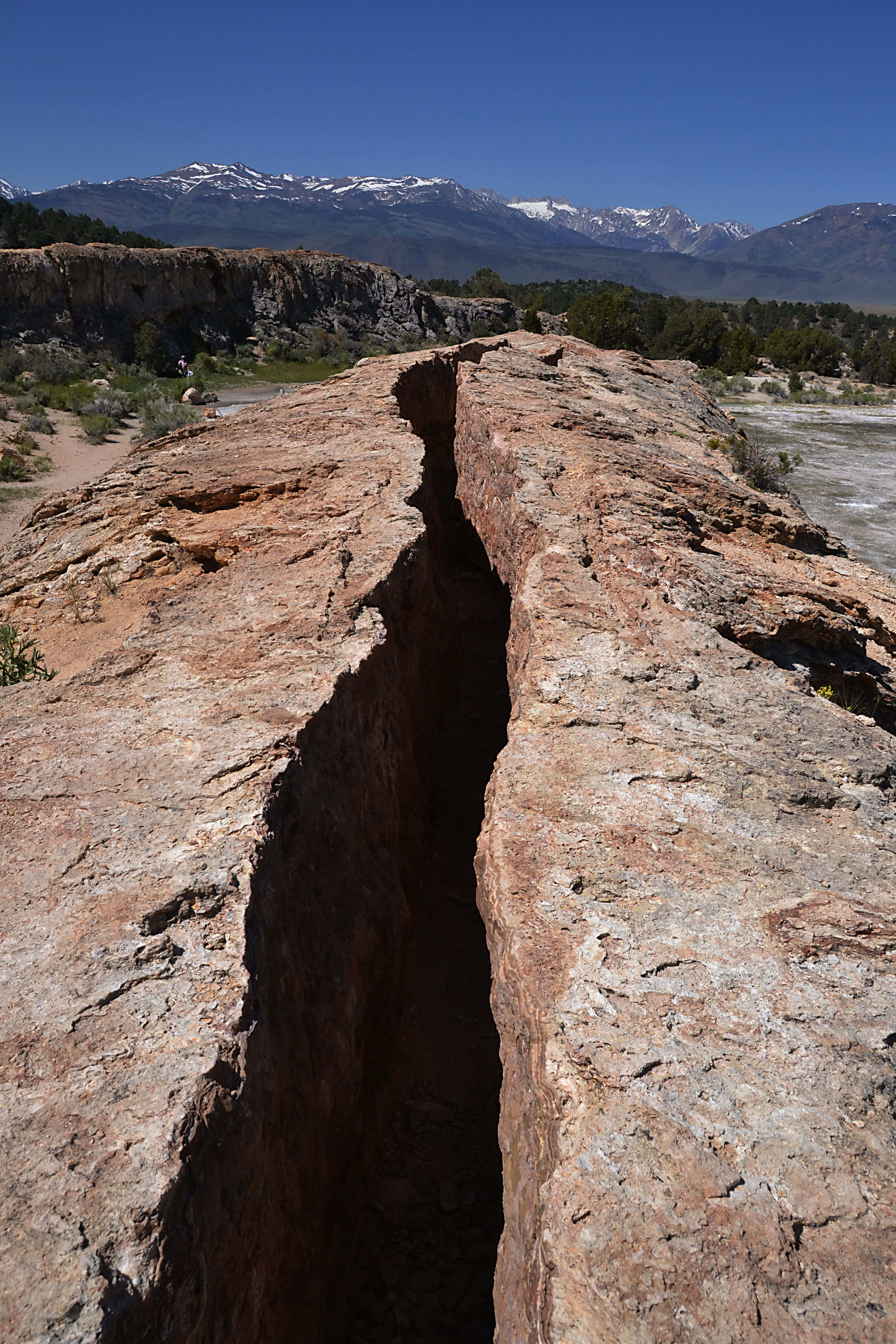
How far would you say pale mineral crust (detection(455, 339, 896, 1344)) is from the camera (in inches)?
69.6

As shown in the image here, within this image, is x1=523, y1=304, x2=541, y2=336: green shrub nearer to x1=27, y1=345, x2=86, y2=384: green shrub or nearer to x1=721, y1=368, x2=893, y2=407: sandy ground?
x1=721, y1=368, x2=893, y2=407: sandy ground

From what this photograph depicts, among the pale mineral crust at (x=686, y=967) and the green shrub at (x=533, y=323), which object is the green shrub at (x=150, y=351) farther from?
the pale mineral crust at (x=686, y=967)

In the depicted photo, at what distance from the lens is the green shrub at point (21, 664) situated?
4258mm

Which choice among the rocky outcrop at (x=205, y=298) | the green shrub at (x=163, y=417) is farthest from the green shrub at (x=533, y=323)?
the green shrub at (x=163, y=417)

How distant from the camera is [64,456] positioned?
2109cm

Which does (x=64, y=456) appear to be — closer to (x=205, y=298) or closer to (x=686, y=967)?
(x=205, y=298)

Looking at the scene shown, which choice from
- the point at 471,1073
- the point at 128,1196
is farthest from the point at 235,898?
the point at 471,1073

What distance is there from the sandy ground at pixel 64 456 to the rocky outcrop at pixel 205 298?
9.06 meters

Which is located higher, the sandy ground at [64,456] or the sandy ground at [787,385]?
the sandy ground at [787,385]

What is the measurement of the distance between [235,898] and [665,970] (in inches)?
52.5

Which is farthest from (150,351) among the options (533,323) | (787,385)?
(787,385)

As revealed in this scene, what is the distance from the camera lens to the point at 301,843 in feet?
10.4

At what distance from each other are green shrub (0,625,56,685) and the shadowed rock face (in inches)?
3.9

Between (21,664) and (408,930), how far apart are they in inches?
99.1
